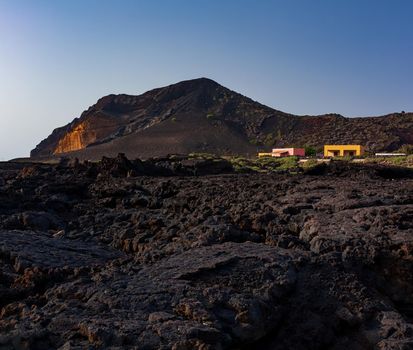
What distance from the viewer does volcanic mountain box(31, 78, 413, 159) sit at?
58.8 metres

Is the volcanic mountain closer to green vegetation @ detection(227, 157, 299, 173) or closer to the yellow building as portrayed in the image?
the yellow building

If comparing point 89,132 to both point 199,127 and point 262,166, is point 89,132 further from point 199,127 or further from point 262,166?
point 262,166

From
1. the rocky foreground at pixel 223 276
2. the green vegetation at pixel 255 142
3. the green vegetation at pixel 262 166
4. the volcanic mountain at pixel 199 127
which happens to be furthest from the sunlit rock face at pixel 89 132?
the rocky foreground at pixel 223 276

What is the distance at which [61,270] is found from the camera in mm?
6020

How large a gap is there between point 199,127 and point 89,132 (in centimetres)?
1631

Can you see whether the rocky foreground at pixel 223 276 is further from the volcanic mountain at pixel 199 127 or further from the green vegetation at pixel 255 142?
the green vegetation at pixel 255 142

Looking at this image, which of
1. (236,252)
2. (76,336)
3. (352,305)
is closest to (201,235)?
(236,252)

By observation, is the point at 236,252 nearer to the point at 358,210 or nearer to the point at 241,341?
the point at 241,341

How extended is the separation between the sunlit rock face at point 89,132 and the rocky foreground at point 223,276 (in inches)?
2584

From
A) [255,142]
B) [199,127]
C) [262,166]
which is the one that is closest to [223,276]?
[262,166]

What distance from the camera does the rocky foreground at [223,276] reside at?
4.55 metres

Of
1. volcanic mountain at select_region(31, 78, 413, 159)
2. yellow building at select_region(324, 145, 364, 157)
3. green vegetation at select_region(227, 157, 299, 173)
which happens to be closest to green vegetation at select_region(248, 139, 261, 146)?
volcanic mountain at select_region(31, 78, 413, 159)

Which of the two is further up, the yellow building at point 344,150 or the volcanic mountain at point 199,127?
the volcanic mountain at point 199,127

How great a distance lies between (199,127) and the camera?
2630 inches
